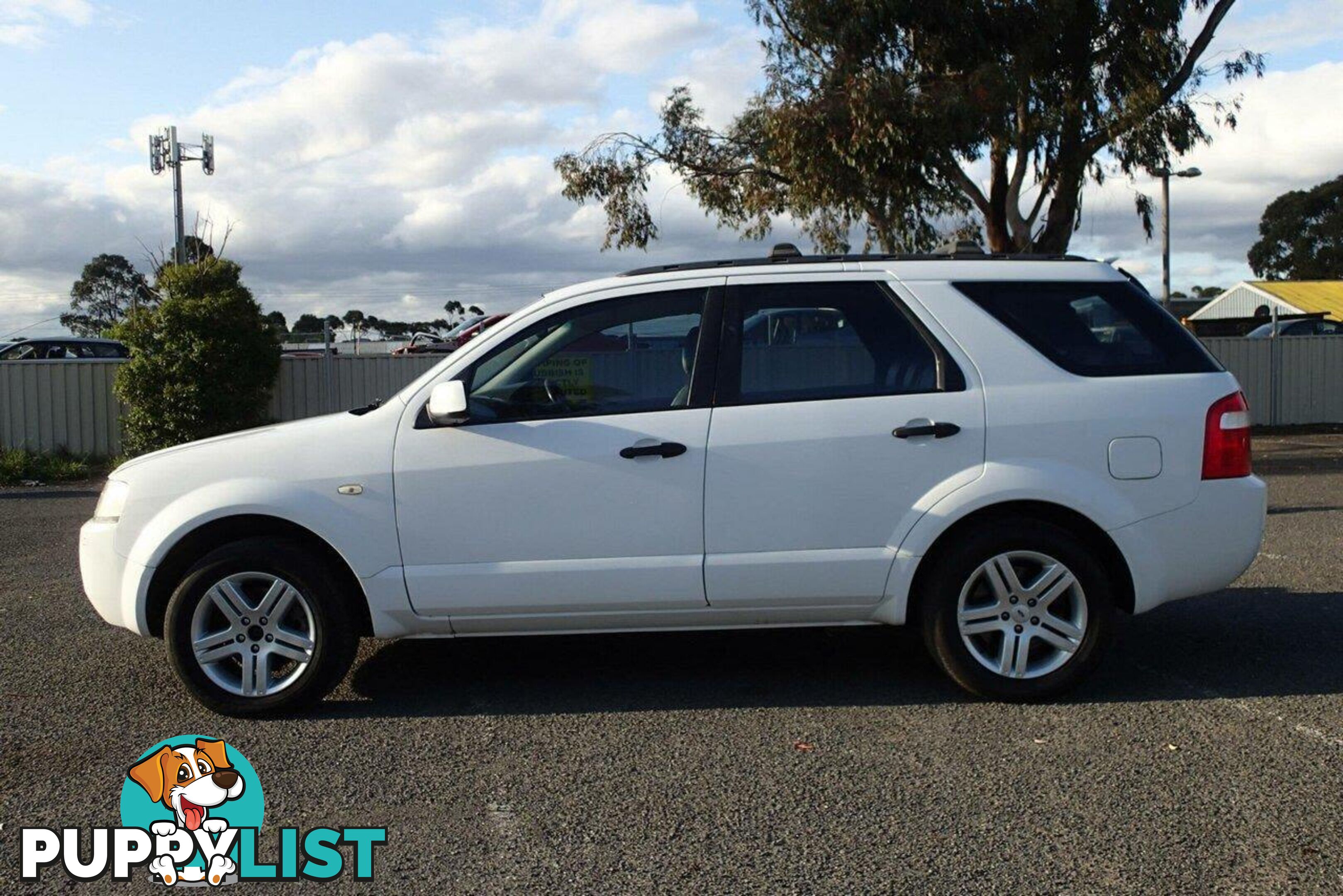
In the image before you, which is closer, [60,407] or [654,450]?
[654,450]

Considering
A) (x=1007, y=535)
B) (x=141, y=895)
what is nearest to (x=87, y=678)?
(x=141, y=895)

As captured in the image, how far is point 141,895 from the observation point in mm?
3578

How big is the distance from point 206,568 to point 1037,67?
13112 mm

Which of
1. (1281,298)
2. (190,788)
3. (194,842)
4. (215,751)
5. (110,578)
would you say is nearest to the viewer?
(194,842)

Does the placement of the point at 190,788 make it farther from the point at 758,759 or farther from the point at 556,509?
the point at 758,759

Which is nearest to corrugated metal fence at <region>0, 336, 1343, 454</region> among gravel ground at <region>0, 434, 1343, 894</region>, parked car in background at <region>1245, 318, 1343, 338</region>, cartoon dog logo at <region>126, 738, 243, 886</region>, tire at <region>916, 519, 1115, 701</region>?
gravel ground at <region>0, 434, 1343, 894</region>

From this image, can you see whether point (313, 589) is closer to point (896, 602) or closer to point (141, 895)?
point (141, 895)

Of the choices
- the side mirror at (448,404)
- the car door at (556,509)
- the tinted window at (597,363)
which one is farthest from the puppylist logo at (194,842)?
the tinted window at (597,363)

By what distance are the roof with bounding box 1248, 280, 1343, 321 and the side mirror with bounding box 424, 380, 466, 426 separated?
53.3m

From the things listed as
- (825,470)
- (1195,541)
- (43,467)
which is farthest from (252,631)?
(43,467)

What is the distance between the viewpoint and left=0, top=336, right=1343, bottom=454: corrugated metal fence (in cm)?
1577

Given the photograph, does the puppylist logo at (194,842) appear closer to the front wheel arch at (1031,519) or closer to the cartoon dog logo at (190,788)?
the cartoon dog logo at (190,788)

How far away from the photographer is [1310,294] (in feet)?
184

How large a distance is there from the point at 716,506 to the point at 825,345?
0.85 m
